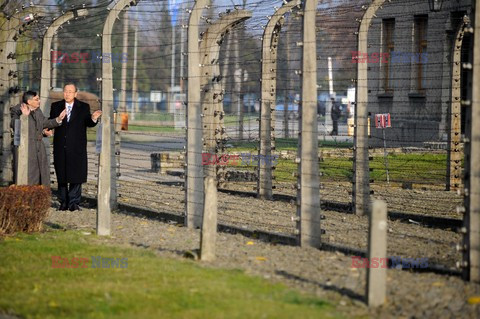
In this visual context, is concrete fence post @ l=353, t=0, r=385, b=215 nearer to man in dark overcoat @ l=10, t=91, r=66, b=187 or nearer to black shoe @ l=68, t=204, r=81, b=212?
black shoe @ l=68, t=204, r=81, b=212

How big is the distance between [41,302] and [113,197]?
755cm

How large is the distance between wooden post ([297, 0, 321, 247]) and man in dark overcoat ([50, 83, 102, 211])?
184 inches

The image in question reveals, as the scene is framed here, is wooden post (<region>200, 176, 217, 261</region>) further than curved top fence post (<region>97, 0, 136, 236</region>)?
No

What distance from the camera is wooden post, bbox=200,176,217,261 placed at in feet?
33.0

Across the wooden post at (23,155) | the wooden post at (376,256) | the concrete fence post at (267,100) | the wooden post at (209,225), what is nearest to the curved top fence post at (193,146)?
the wooden post at (23,155)

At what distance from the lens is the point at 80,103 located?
50.2 feet

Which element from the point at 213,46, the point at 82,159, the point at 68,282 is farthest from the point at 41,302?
the point at 213,46

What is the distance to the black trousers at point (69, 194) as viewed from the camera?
50.0 feet

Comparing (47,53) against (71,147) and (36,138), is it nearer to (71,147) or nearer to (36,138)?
(71,147)

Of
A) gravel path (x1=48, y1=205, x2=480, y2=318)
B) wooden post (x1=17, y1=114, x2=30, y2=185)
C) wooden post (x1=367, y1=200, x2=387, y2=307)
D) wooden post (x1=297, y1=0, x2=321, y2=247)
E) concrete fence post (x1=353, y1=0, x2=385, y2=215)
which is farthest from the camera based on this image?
concrete fence post (x1=353, y1=0, x2=385, y2=215)

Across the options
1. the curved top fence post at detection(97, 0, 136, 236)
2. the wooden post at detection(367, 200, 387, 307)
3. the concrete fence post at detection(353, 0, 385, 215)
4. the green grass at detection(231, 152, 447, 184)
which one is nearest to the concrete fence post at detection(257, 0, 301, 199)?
the green grass at detection(231, 152, 447, 184)

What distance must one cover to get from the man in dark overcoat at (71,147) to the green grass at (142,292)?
475 cm

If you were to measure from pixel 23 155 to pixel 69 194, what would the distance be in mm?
1878

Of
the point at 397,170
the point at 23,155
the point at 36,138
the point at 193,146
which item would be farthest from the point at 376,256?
the point at 397,170
